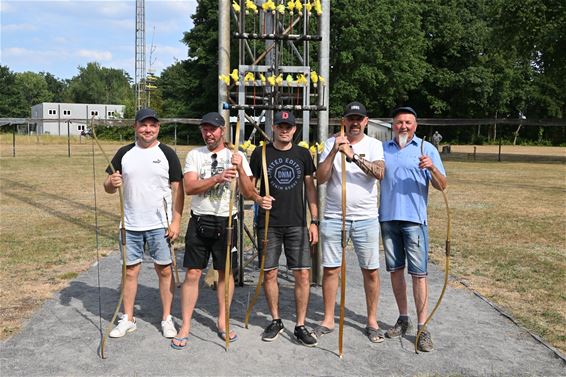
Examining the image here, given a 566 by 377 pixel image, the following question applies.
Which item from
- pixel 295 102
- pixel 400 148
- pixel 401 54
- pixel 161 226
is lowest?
pixel 161 226

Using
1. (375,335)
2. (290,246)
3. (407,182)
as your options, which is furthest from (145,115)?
(375,335)

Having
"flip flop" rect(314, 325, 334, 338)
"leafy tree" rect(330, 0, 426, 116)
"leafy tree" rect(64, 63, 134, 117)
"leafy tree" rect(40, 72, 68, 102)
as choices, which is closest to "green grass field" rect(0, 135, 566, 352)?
"flip flop" rect(314, 325, 334, 338)

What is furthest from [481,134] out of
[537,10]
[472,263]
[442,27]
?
[472,263]

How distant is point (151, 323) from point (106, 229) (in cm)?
578

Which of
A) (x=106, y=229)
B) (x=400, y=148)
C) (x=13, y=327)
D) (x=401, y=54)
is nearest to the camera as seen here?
(x=400, y=148)

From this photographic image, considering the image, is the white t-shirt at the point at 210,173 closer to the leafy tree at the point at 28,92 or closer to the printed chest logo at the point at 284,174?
the printed chest logo at the point at 284,174

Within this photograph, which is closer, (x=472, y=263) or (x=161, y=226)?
(x=161, y=226)

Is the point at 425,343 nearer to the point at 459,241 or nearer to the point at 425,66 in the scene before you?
the point at 459,241

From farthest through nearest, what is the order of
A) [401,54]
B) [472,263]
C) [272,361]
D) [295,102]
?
[401,54] < [472,263] < [295,102] < [272,361]

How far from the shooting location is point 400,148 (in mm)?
4500

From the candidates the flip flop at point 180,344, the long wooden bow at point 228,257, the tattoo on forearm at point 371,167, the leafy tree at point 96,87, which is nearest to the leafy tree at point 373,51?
the tattoo on forearm at point 371,167

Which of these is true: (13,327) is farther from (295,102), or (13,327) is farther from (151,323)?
(295,102)

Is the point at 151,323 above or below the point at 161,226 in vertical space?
below

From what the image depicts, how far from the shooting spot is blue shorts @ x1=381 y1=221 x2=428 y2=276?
4.45 m
